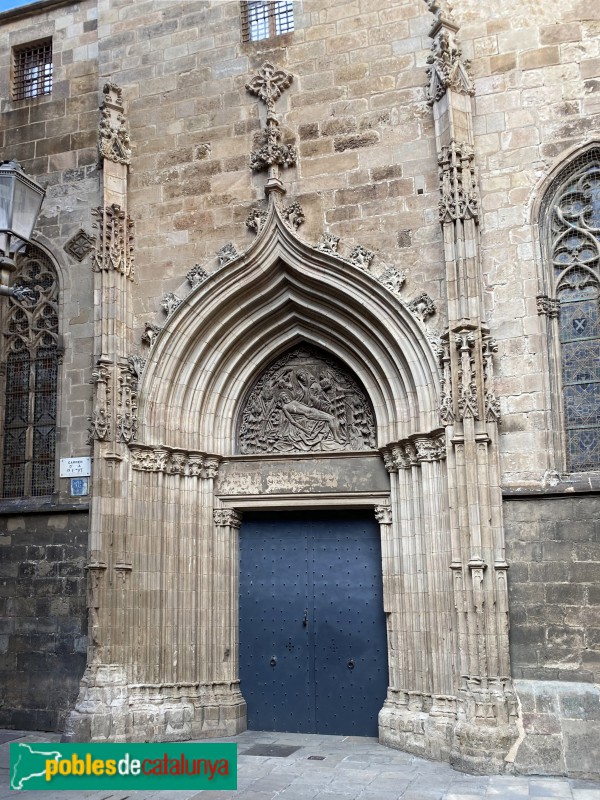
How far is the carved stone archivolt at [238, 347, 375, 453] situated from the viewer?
10383mm

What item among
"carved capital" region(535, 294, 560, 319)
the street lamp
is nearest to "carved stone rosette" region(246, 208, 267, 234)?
"carved capital" region(535, 294, 560, 319)

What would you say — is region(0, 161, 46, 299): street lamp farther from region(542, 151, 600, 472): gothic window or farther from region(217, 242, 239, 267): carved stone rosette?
region(542, 151, 600, 472): gothic window

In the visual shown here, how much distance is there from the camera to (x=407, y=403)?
32.1 feet

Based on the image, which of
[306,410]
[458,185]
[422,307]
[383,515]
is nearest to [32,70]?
[306,410]

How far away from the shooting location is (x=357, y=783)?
785 cm

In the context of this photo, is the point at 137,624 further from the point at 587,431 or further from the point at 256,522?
the point at 587,431

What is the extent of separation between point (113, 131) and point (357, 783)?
8016 mm

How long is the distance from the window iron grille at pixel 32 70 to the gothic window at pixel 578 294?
7.27 m

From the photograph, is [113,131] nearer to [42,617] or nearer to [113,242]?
[113,242]

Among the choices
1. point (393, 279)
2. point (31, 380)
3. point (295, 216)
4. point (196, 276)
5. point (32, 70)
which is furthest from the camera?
point (32, 70)

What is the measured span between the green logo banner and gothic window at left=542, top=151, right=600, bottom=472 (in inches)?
181

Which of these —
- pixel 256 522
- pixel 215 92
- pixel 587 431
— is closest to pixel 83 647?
pixel 256 522

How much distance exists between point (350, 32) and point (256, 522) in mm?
6031

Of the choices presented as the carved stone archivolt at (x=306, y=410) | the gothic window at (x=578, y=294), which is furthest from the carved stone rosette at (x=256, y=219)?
the gothic window at (x=578, y=294)
